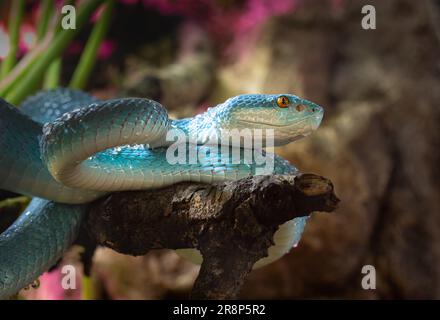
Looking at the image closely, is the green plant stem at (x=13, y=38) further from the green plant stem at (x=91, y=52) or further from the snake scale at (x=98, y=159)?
the snake scale at (x=98, y=159)

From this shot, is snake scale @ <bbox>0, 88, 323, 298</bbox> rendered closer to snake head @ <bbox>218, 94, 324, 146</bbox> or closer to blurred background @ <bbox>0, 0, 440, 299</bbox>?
snake head @ <bbox>218, 94, 324, 146</bbox>

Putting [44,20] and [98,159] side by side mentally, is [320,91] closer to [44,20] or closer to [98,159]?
[44,20]

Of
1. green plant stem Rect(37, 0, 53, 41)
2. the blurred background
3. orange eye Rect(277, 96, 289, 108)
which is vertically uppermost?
green plant stem Rect(37, 0, 53, 41)

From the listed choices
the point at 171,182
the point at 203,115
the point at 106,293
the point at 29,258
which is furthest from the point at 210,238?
the point at 106,293

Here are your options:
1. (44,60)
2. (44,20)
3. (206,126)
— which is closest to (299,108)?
(206,126)

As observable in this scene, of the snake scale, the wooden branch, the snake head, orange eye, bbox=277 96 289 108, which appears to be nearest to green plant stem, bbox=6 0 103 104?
Result: the snake scale
